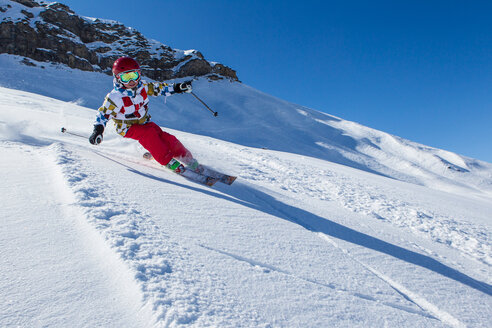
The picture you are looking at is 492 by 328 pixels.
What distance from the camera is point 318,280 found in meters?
1.41

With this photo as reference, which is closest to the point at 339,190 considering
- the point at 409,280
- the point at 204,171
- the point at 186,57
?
the point at 204,171

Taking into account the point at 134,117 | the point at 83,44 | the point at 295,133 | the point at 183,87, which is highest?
the point at 83,44

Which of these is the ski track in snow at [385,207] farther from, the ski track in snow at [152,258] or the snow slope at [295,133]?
the snow slope at [295,133]

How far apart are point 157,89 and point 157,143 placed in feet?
3.81

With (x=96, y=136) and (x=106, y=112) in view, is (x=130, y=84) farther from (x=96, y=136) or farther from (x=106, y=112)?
(x=96, y=136)

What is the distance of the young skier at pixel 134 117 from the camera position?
3525 mm

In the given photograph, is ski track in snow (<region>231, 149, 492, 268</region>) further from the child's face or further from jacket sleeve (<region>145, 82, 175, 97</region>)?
the child's face

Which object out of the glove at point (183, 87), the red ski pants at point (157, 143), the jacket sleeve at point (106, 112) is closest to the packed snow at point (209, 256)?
the red ski pants at point (157, 143)

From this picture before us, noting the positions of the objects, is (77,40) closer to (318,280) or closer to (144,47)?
(144,47)

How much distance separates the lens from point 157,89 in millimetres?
4258

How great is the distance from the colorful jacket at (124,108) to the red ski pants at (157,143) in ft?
0.39

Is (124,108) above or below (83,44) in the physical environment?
below

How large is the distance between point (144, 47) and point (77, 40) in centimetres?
→ 1020

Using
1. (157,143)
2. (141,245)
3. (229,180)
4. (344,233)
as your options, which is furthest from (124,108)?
(344,233)
